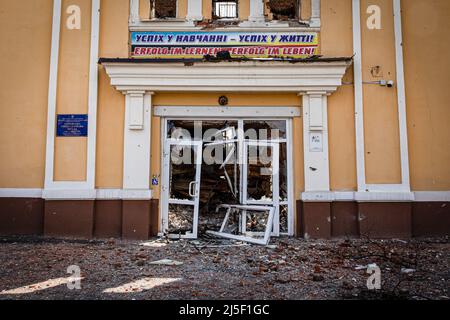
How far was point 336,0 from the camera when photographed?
24.0ft

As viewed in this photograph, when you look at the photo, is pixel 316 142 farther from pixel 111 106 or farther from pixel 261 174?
pixel 111 106

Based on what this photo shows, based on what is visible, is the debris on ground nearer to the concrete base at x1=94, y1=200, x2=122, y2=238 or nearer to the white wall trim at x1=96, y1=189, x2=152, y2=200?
the white wall trim at x1=96, y1=189, x2=152, y2=200

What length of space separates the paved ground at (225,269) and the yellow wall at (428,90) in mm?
1455

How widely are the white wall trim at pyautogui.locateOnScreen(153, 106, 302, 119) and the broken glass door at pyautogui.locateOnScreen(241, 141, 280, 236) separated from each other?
61cm

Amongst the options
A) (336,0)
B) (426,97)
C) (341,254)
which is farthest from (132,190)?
(426,97)

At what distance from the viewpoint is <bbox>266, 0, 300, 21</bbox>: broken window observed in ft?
24.3

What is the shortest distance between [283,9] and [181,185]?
4.35 metres

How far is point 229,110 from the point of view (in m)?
7.29

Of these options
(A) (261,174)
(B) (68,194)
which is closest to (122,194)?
(B) (68,194)

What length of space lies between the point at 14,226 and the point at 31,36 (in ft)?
12.9

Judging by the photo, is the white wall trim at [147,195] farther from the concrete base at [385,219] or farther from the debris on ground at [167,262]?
the debris on ground at [167,262]

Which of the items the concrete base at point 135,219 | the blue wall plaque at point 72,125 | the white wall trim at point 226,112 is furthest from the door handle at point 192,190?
the blue wall plaque at point 72,125

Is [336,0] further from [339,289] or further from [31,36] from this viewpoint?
[31,36]

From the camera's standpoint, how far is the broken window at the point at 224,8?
7518 mm
